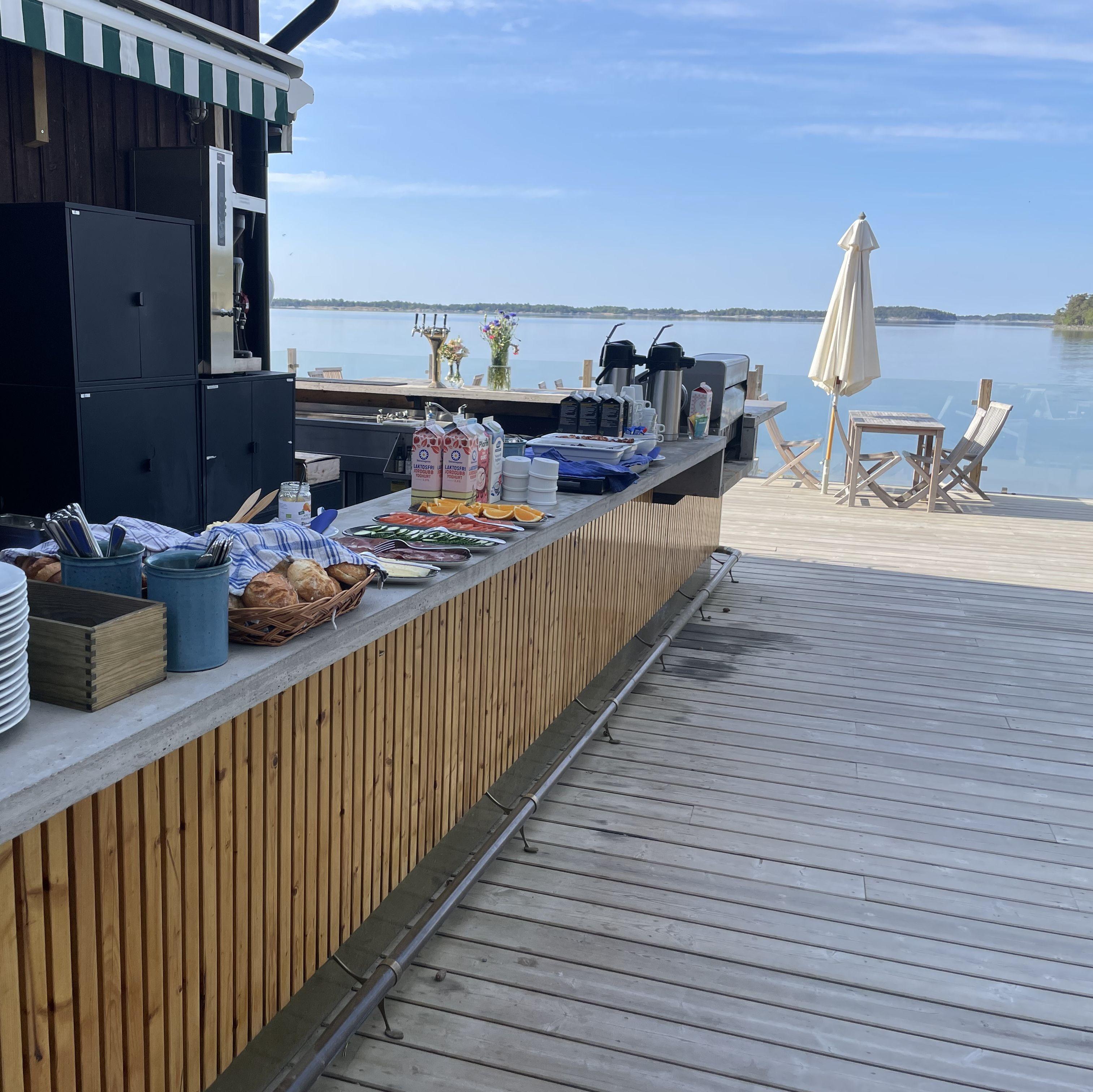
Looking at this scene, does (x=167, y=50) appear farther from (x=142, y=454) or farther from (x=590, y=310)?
(x=590, y=310)

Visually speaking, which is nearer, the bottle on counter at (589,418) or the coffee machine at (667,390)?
the bottle on counter at (589,418)

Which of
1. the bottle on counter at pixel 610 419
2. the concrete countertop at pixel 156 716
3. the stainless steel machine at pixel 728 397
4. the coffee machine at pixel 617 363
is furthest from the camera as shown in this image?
the stainless steel machine at pixel 728 397

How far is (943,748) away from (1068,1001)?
1.63 m

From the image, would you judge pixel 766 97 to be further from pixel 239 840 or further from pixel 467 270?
pixel 239 840

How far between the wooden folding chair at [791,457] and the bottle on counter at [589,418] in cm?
724

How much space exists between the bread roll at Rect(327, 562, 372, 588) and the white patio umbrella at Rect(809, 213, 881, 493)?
9.29 meters

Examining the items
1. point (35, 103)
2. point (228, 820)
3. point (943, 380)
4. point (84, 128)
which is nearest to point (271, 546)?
point (228, 820)

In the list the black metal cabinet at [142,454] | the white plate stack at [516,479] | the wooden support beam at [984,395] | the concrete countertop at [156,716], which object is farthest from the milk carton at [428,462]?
the wooden support beam at [984,395]

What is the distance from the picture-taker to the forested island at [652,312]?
7809mm

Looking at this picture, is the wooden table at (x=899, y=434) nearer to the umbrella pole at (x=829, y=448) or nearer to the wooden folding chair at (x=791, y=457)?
the umbrella pole at (x=829, y=448)

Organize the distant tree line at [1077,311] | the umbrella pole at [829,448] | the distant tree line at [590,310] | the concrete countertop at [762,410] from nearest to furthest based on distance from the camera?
the concrete countertop at [762,410] → the distant tree line at [590,310] → the umbrella pole at [829,448] → the distant tree line at [1077,311]

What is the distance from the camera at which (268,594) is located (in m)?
1.57

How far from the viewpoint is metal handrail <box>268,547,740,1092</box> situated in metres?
1.96

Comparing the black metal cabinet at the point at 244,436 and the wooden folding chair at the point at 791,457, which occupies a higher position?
the black metal cabinet at the point at 244,436
